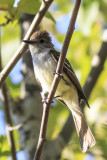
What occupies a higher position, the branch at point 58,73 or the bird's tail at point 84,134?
the branch at point 58,73

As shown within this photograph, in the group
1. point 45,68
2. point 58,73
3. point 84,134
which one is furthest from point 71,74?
point 58,73

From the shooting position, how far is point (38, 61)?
407 cm

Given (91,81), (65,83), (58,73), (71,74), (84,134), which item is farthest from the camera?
(91,81)

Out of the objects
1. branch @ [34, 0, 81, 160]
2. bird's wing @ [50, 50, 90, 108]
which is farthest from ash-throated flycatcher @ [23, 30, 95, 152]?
branch @ [34, 0, 81, 160]

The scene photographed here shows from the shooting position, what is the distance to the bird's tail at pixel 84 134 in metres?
3.46

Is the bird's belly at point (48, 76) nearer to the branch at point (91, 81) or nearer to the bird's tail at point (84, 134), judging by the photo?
the bird's tail at point (84, 134)

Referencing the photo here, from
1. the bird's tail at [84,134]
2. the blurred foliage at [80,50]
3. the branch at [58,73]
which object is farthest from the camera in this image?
the blurred foliage at [80,50]

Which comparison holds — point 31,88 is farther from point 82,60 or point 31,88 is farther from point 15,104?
point 82,60

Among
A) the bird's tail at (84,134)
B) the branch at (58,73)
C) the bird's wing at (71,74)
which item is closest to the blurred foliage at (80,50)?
the bird's tail at (84,134)

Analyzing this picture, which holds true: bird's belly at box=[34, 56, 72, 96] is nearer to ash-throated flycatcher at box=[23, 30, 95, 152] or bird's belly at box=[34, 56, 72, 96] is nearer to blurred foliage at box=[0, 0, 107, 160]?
ash-throated flycatcher at box=[23, 30, 95, 152]

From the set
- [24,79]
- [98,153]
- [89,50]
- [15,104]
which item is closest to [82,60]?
[89,50]

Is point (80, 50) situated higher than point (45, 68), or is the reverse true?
point (45, 68)

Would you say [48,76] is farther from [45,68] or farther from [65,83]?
[65,83]

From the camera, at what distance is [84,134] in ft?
12.3
